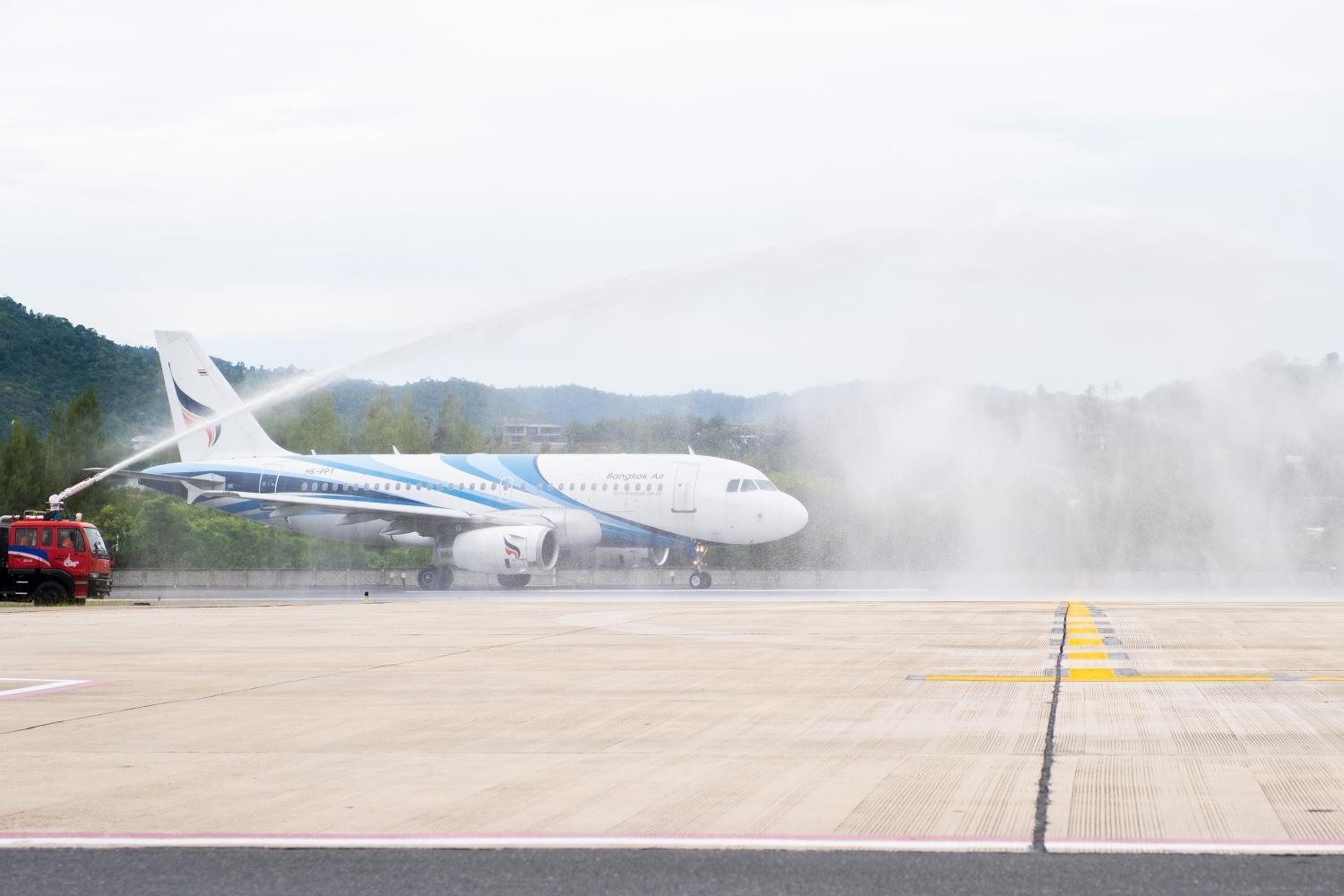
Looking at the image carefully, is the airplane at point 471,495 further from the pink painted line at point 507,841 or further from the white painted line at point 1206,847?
the white painted line at point 1206,847

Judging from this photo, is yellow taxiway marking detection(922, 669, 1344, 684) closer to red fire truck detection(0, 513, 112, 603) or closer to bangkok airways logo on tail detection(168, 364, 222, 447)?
red fire truck detection(0, 513, 112, 603)

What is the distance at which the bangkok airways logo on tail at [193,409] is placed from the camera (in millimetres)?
60156

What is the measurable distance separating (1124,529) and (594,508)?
26316mm

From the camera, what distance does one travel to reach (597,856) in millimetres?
7770

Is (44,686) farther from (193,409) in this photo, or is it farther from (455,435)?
(455,435)

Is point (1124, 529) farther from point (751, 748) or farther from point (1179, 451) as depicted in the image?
point (751, 748)

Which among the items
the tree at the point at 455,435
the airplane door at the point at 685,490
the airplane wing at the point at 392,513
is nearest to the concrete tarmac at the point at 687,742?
the airplane door at the point at 685,490

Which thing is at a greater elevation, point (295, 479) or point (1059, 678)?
point (295, 479)

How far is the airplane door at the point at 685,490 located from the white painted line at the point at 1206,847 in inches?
1749

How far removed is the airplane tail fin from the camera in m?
59.8

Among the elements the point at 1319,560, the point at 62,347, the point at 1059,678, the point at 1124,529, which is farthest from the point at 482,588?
the point at 62,347

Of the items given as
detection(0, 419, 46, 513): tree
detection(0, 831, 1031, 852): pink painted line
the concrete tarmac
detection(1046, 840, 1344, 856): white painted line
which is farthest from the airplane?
detection(1046, 840, 1344, 856): white painted line

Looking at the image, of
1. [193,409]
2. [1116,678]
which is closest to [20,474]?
[193,409]

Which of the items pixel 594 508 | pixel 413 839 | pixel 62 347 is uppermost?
pixel 62 347
